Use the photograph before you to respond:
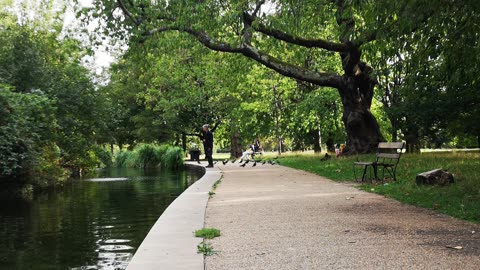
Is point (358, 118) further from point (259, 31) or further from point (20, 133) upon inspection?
point (20, 133)

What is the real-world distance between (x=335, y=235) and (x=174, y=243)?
6.62ft

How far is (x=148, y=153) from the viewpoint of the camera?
36.4 m

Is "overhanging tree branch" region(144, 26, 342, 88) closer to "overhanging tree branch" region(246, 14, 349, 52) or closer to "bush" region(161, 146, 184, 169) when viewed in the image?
"overhanging tree branch" region(246, 14, 349, 52)

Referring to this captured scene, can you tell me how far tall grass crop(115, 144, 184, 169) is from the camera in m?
32.7

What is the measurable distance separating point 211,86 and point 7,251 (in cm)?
3265

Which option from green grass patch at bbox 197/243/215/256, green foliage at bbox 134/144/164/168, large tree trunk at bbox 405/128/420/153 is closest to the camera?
green grass patch at bbox 197/243/215/256

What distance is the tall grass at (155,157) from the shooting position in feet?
107

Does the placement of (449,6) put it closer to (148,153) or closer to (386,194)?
(386,194)

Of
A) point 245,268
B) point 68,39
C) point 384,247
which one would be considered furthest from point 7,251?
point 68,39

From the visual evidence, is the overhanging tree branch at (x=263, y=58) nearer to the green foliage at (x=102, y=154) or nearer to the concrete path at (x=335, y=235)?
the green foliage at (x=102, y=154)

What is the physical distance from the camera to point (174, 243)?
18.1ft

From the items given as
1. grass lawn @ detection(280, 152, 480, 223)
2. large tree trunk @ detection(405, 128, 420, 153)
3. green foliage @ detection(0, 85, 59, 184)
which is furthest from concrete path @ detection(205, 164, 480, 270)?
large tree trunk @ detection(405, 128, 420, 153)

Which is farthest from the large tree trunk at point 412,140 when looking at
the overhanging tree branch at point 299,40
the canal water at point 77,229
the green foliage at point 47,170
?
the green foliage at point 47,170

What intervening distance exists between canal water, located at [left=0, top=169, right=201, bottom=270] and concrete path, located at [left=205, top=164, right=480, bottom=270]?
1.49m
